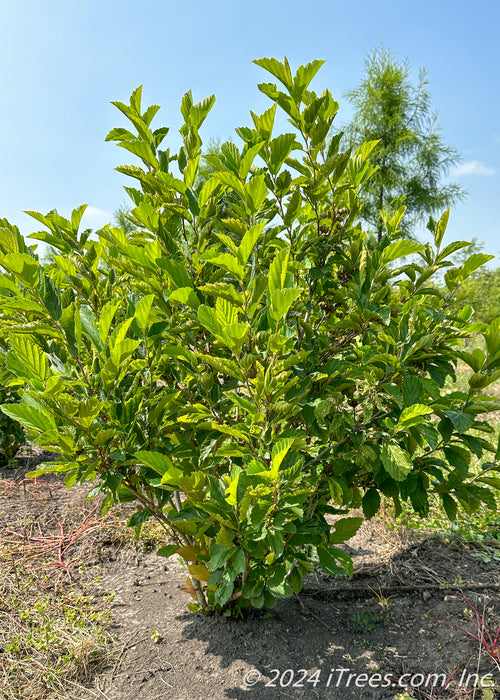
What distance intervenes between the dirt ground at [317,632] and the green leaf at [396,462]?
103 centimetres

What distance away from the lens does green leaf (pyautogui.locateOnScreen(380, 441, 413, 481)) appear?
58.3 inches

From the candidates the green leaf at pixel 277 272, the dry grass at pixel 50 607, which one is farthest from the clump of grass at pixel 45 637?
the green leaf at pixel 277 272

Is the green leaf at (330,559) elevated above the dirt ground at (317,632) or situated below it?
above

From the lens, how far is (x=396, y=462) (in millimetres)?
1512

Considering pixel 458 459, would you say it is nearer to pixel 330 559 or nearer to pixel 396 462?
pixel 396 462

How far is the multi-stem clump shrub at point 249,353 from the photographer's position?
1.44 m

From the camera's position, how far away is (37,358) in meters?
1.37

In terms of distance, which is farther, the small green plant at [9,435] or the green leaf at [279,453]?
the small green plant at [9,435]

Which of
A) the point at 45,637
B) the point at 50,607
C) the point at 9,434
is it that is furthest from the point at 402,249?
the point at 9,434

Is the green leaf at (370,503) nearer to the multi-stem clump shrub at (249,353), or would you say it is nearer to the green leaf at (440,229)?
the multi-stem clump shrub at (249,353)

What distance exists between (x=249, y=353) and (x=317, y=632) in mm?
1575

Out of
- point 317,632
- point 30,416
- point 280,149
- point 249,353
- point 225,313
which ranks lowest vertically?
point 317,632

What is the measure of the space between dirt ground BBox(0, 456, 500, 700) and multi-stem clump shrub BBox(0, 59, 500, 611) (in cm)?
37

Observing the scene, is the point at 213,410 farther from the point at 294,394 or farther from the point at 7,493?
the point at 7,493
